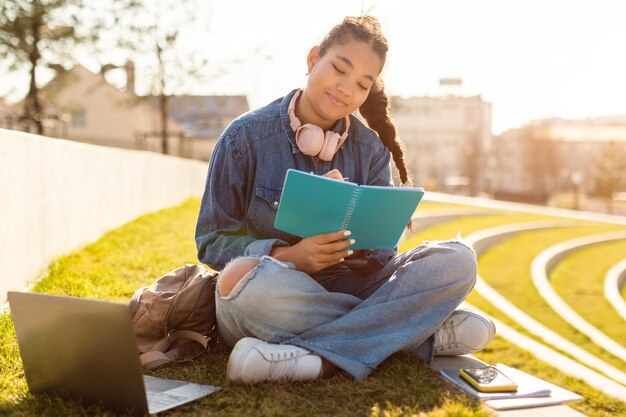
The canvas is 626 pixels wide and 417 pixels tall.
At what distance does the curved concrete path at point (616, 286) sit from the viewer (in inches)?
392

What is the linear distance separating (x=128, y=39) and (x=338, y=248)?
69.2ft

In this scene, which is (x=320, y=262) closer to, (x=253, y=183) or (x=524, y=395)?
(x=253, y=183)

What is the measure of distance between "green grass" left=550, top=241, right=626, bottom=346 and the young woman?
6.07 metres

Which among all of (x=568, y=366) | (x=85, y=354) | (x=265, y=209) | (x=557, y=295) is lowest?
(x=557, y=295)

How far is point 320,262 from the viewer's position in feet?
8.85

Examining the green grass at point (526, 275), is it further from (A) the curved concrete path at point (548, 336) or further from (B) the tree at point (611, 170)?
(B) the tree at point (611, 170)

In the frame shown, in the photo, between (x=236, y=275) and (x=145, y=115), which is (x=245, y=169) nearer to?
(x=236, y=275)

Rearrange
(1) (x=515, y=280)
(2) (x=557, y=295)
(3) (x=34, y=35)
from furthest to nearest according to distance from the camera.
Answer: (3) (x=34, y=35) → (1) (x=515, y=280) → (2) (x=557, y=295)

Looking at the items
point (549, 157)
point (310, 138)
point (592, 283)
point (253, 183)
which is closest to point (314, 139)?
point (310, 138)

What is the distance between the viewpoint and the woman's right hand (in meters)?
2.65

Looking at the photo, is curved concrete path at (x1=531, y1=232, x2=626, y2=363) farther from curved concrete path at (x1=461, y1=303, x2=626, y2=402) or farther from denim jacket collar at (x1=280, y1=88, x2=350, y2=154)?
denim jacket collar at (x1=280, y1=88, x2=350, y2=154)

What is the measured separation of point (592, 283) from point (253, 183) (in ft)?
35.2

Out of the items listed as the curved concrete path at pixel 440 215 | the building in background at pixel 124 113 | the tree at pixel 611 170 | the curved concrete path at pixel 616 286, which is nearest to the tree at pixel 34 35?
the building in background at pixel 124 113

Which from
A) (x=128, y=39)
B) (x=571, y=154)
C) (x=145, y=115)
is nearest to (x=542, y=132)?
(x=571, y=154)
